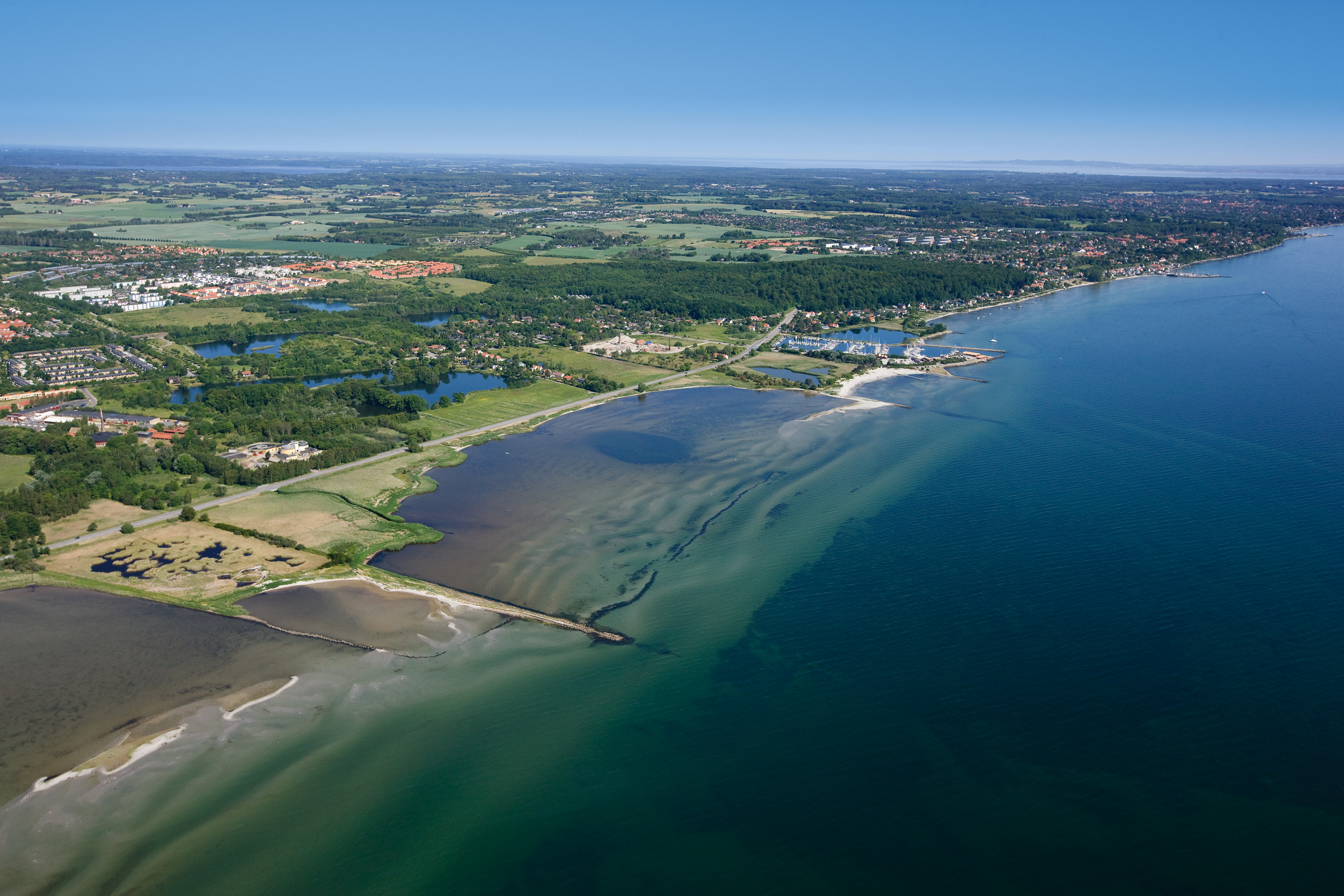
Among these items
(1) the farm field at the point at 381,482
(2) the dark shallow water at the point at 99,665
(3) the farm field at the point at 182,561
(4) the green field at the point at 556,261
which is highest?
(4) the green field at the point at 556,261

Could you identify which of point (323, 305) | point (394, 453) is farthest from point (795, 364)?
point (323, 305)

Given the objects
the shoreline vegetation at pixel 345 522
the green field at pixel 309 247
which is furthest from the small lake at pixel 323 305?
the shoreline vegetation at pixel 345 522

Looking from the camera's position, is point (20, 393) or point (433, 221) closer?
point (20, 393)

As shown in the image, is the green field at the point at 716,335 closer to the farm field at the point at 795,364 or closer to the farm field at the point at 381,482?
the farm field at the point at 795,364

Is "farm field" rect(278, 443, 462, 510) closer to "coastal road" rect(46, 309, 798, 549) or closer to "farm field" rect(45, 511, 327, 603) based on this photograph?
"coastal road" rect(46, 309, 798, 549)

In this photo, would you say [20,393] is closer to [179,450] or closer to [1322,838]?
[179,450]

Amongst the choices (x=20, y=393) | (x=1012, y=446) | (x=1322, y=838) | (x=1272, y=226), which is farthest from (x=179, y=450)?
(x=1272, y=226)
